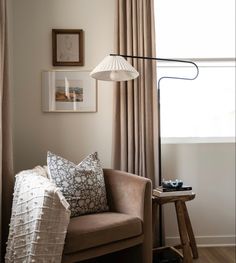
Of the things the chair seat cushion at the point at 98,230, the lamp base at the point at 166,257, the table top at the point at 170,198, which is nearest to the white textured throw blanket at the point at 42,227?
the chair seat cushion at the point at 98,230

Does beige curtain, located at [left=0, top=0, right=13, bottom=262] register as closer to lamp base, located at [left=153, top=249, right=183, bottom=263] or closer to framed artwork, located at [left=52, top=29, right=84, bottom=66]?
framed artwork, located at [left=52, top=29, right=84, bottom=66]

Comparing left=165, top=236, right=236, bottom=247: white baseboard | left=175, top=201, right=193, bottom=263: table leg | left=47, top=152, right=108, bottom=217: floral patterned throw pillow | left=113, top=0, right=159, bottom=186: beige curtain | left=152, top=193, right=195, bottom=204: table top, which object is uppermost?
left=113, top=0, right=159, bottom=186: beige curtain

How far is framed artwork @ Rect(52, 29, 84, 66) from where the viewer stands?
2.89 metres

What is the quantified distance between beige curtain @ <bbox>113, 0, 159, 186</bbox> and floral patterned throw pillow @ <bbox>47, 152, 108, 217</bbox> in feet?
1.63

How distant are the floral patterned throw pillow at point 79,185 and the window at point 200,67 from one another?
1004 mm

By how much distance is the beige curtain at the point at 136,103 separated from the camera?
278 centimetres

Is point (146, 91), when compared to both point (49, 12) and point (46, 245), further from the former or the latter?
point (46, 245)

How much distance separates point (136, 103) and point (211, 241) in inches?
56.0

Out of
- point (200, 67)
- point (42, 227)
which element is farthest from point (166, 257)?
point (200, 67)

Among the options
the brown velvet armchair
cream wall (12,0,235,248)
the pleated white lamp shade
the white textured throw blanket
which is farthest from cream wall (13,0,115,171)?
the white textured throw blanket

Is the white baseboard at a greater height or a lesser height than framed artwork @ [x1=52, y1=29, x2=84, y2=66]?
lesser

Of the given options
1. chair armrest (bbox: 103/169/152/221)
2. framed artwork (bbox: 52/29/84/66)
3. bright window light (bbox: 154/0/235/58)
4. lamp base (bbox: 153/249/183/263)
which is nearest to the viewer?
chair armrest (bbox: 103/169/152/221)

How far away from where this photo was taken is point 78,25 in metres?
2.92

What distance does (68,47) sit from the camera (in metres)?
2.90
